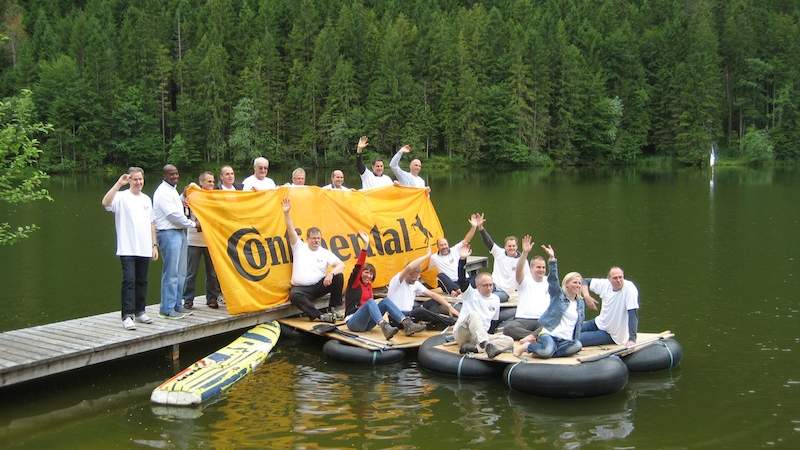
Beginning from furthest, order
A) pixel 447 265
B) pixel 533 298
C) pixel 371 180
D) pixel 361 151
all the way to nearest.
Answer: pixel 371 180, pixel 361 151, pixel 447 265, pixel 533 298

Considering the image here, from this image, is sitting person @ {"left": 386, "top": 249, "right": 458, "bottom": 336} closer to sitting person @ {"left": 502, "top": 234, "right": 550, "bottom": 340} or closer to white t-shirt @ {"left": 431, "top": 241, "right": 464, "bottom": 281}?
sitting person @ {"left": 502, "top": 234, "right": 550, "bottom": 340}

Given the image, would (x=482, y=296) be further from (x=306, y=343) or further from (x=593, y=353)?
(x=306, y=343)

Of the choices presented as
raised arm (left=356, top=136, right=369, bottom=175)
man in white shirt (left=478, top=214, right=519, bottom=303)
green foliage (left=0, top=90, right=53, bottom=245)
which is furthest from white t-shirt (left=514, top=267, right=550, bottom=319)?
green foliage (left=0, top=90, right=53, bottom=245)

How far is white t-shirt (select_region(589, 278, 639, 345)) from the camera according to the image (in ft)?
40.9

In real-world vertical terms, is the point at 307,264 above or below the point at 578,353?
above

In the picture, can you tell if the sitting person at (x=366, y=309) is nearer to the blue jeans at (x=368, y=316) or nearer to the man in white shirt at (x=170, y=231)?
the blue jeans at (x=368, y=316)

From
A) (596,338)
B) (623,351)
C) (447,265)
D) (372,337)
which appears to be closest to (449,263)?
(447,265)

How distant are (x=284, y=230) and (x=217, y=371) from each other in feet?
13.7

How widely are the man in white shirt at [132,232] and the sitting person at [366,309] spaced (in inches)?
152

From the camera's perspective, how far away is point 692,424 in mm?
10609

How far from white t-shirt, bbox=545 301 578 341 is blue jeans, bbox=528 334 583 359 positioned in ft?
0.24

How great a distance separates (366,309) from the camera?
45.8ft

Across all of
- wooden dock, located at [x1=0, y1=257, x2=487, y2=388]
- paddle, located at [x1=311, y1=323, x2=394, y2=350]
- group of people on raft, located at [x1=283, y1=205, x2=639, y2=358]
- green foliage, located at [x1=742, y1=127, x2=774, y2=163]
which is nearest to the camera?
wooden dock, located at [x1=0, y1=257, x2=487, y2=388]

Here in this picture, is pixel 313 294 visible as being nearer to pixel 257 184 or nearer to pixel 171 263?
pixel 257 184
